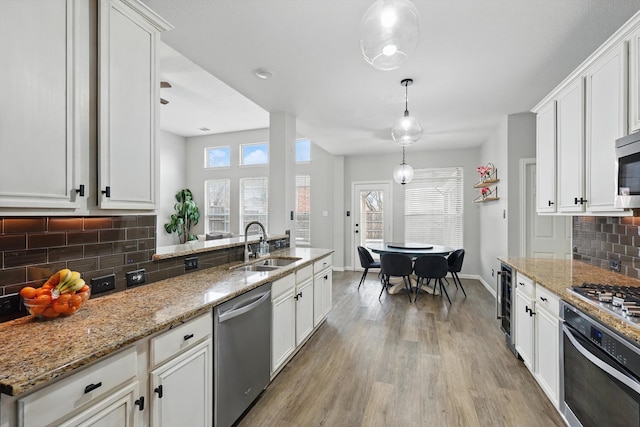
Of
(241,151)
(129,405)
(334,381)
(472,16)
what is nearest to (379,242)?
(241,151)

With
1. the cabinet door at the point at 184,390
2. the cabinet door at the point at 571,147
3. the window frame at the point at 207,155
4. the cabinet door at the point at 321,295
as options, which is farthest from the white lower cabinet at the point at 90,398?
the window frame at the point at 207,155

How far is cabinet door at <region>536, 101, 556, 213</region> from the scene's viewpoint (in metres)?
2.62

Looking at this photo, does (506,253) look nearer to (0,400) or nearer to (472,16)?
(472,16)

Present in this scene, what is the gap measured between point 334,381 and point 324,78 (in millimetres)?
2868

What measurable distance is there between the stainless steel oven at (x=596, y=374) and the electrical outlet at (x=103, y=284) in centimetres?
254

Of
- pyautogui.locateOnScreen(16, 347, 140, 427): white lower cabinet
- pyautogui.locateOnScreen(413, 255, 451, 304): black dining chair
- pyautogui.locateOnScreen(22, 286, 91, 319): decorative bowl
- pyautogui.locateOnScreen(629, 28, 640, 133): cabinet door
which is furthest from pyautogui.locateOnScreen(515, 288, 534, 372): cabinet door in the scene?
pyautogui.locateOnScreen(22, 286, 91, 319): decorative bowl

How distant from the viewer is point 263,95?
356cm

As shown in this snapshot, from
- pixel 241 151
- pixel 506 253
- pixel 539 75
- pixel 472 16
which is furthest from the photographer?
pixel 241 151

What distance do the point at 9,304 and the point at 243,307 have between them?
1074 mm

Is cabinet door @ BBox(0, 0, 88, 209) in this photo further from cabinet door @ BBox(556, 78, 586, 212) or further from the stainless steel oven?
cabinet door @ BBox(556, 78, 586, 212)

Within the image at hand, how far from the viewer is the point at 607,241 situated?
244cm

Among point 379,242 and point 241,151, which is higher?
point 241,151

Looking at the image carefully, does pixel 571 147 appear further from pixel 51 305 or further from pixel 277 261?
pixel 51 305

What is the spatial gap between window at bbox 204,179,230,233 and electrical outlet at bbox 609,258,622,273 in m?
7.16
